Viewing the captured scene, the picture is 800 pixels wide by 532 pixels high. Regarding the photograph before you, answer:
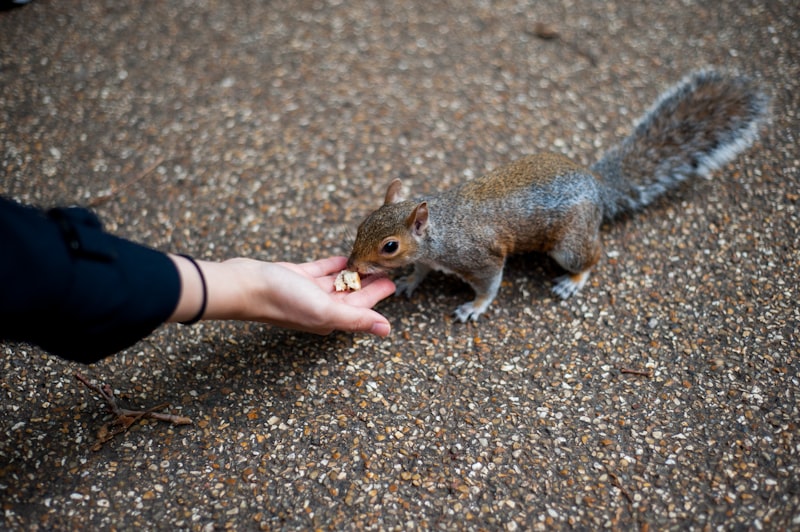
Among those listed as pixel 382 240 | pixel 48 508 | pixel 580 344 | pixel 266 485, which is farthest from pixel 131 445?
pixel 580 344

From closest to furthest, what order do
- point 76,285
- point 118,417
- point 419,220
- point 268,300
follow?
point 76,285 < point 268,300 < point 118,417 < point 419,220

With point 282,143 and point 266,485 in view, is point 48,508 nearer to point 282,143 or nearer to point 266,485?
point 266,485

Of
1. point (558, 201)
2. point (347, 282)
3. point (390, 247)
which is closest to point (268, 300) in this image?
point (347, 282)

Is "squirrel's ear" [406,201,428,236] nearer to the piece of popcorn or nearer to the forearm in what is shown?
the piece of popcorn

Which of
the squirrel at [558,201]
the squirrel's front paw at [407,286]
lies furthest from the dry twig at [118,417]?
the squirrel's front paw at [407,286]

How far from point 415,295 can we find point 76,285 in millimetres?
1520

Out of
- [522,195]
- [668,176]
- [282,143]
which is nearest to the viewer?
[522,195]

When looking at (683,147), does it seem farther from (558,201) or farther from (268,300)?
(268,300)

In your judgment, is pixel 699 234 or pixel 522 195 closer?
pixel 522 195

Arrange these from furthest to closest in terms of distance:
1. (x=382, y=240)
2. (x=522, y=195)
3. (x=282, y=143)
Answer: (x=282, y=143) → (x=522, y=195) → (x=382, y=240)

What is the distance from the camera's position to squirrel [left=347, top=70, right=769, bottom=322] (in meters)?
2.61

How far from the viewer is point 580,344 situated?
2.71 metres

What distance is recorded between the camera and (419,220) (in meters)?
2.55

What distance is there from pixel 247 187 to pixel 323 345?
1.11 m
